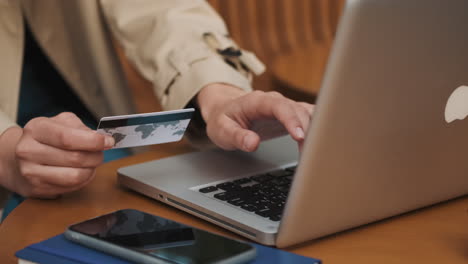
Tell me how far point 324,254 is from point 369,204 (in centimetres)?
7

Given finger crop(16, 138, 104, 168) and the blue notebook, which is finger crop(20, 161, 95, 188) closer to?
finger crop(16, 138, 104, 168)

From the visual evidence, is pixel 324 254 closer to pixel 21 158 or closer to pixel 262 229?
pixel 262 229

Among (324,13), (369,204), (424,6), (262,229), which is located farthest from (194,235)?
(324,13)

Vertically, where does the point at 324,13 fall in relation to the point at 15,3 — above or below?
below

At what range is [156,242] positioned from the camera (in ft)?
2.27

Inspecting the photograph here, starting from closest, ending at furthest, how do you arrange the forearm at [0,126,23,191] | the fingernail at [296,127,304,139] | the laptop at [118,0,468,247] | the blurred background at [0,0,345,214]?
the laptop at [118,0,468,247], the fingernail at [296,127,304,139], the forearm at [0,126,23,191], the blurred background at [0,0,345,214]

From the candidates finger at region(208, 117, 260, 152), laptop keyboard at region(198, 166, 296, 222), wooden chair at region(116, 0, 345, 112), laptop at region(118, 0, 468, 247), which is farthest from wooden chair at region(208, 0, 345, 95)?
laptop at region(118, 0, 468, 247)

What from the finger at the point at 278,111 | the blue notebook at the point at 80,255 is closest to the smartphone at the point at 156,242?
the blue notebook at the point at 80,255

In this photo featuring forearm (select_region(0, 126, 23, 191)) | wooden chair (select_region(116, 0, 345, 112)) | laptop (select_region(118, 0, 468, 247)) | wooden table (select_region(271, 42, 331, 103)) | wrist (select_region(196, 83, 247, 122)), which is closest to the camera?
laptop (select_region(118, 0, 468, 247))

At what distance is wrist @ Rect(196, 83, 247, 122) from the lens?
1169 millimetres

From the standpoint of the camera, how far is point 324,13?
12.9 feet

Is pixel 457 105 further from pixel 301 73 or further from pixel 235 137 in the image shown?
pixel 301 73

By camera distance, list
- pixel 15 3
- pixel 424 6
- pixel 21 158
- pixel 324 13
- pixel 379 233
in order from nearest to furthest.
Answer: pixel 424 6
pixel 379 233
pixel 21 158
pixel 15 3
pixel 324 13

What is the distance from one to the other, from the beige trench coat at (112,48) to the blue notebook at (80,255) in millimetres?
560
